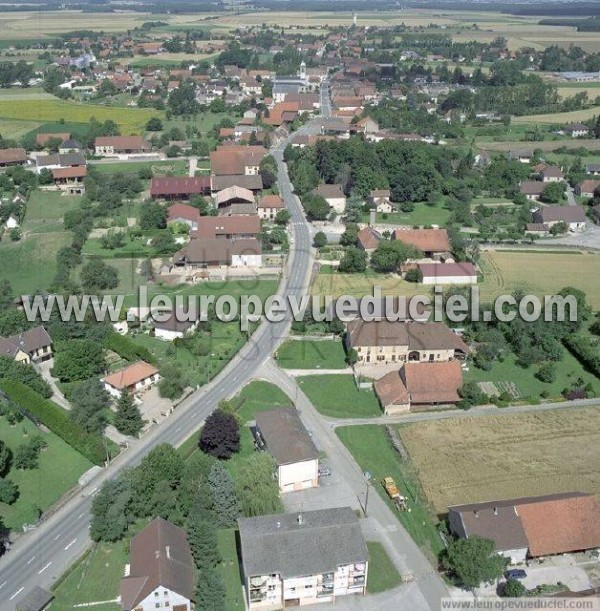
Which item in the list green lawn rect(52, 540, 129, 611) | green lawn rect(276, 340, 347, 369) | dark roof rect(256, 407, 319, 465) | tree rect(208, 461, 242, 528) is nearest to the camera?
green lawn rect(52, 540, 129, 611)

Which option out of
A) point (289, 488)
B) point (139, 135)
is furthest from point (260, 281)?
point (139, 135)

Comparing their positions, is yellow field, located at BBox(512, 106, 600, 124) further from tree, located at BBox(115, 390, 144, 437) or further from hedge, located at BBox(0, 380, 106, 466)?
hedge, located at BBox(0, 380, 106, 466)

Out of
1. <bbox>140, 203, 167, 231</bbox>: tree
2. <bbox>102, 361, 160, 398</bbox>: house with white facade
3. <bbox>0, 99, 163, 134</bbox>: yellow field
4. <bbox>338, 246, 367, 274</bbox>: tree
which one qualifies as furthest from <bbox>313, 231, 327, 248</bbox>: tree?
<bbox>0, 99, 163, 134</bbox>: yellow field

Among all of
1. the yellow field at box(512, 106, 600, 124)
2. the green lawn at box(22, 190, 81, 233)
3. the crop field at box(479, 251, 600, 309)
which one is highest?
the yellow field at box(512, 106, 600, 124)

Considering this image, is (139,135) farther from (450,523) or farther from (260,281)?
(450,523)

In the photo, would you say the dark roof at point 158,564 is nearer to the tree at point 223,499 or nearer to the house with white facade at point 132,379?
the tree at point 223,499

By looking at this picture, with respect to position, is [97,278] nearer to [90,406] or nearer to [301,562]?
[90,406]

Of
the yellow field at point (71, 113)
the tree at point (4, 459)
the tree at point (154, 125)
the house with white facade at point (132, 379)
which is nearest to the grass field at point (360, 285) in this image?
the house with white facade at point (132, 379)
